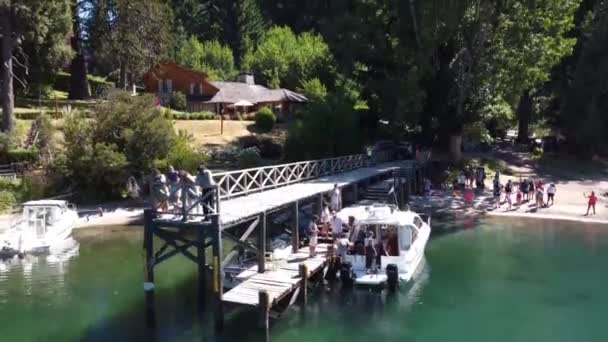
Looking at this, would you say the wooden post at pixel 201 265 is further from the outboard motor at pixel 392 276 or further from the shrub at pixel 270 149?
the shrub at pixel 270 149

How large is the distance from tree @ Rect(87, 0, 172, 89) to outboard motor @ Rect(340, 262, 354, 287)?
1676 inches

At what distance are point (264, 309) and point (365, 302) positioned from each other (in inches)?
206

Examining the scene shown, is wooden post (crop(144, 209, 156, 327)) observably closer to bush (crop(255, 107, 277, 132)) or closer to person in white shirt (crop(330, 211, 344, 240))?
person in white shirt (crop(330, 211, 344, 240))

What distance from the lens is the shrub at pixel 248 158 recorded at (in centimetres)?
4575

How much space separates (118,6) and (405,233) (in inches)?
1769

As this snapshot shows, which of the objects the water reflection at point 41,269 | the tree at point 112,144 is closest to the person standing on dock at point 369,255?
the water reflection at point 41,269

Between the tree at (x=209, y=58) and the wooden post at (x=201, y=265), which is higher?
the tree at (x=209, y=58)

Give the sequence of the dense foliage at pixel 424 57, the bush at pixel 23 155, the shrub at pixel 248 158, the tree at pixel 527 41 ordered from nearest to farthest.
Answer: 1. the bush at pixel 23 155
2. the tree at pixel 527 41
3. the dense foliage at pixel 424 57
4. the shrub at pixel 248 158

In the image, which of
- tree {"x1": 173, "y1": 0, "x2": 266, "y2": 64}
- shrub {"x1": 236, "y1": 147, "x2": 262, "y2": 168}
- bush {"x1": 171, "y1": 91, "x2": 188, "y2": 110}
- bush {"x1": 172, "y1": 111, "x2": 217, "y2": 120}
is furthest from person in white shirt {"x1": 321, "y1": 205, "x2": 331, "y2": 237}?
tree {"x1": 173, "y1": 0, "x2": 266, "y2": 64}

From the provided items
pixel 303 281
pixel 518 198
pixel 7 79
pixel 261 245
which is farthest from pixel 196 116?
pixel 303 281

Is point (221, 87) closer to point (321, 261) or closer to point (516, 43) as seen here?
point (516, 43)

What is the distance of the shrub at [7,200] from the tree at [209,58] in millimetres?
42930

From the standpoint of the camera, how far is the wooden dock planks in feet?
62.2

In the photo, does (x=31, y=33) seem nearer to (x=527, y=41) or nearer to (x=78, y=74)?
(x=78, y=74)
